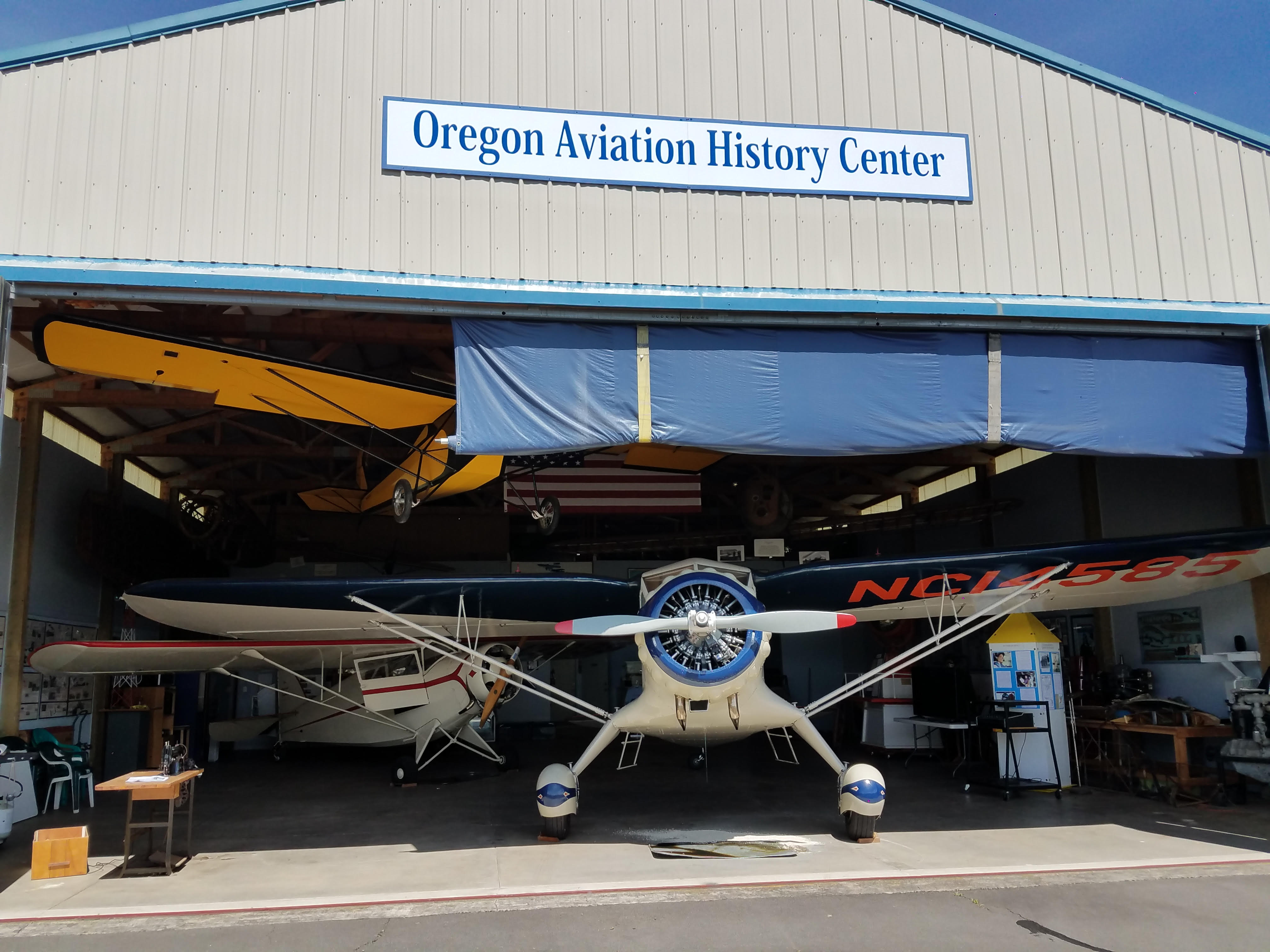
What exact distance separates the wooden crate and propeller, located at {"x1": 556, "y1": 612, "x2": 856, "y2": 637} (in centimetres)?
395

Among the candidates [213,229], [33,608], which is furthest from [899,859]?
[33,608]

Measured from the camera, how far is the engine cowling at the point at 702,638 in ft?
24.4

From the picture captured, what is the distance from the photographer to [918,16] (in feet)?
27.2

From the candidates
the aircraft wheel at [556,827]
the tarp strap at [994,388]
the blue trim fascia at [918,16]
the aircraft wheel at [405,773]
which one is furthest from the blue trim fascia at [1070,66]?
the aircraft wheel at [405,773]

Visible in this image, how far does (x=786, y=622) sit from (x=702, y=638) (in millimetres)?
687

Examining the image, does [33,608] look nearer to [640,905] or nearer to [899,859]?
[640,905]

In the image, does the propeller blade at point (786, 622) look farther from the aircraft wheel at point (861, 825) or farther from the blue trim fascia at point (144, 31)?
the blue trim fascia at point (144, 31)

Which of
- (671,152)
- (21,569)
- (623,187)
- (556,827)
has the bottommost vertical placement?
(556,827)

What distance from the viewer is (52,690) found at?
11633 millimetres

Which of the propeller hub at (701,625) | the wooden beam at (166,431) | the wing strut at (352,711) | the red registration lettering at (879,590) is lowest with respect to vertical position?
the wing strut at (352,711)

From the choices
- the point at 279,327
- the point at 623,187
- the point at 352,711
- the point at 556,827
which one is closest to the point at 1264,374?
the point at 623,187

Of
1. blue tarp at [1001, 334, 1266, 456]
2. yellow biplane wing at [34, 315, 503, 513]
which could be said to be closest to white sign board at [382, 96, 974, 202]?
A: blue tarp at [1001, 334, 1266, 456]

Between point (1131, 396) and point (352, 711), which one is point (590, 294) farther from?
point (352, 711)

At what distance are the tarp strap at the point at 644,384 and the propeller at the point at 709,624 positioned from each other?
149 cm
